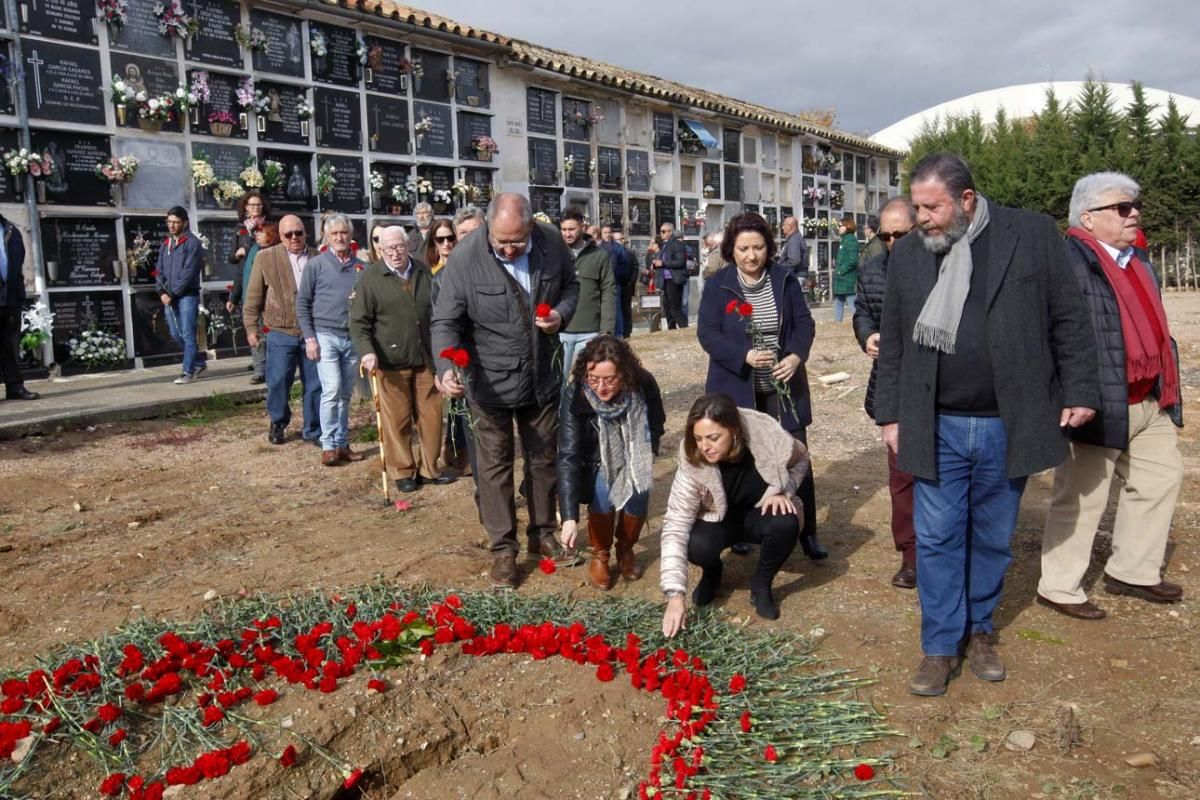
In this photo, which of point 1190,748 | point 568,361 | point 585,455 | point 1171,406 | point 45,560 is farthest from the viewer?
point 568,361

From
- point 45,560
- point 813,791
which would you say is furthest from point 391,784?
point 45,560

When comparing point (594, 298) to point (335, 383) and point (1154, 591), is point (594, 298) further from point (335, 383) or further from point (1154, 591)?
point (1154, 591)

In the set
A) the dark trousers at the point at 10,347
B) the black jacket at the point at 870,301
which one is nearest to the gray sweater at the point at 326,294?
the black jacket at the point at 870,301

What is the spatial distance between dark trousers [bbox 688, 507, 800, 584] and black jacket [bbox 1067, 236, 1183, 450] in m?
1.13

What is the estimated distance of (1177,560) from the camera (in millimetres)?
4590

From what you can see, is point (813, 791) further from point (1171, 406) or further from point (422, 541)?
point (422, 541)

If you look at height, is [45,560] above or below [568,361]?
below

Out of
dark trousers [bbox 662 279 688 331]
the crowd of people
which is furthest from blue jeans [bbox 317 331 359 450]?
dark trousers [bbox 662 279 688 331]

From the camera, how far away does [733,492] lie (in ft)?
13.4

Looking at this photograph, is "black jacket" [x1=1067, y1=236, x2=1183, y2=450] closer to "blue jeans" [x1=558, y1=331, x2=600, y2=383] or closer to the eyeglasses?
the eyeglasses

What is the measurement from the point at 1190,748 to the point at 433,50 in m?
13.4

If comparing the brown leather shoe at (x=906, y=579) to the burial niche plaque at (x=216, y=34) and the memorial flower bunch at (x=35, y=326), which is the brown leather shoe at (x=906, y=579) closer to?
the memorial flower bunch at (x=35, y=326)

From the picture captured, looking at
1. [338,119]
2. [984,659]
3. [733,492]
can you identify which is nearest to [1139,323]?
[984,659]

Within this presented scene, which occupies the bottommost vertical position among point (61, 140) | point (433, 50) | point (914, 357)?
point (914, 357)
